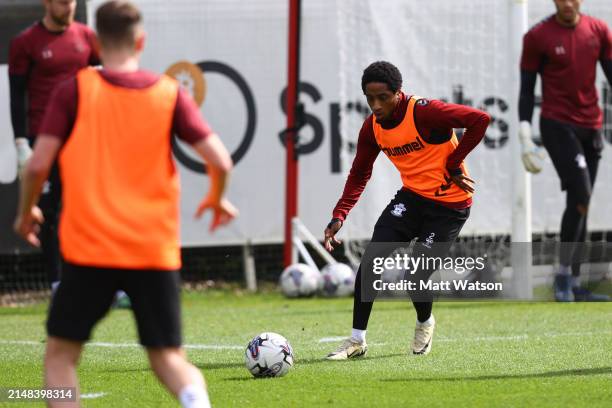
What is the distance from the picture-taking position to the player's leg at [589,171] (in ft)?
34.8

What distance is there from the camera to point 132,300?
177 inches

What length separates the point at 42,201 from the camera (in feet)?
30.9

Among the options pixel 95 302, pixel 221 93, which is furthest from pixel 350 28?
pixel 95 302

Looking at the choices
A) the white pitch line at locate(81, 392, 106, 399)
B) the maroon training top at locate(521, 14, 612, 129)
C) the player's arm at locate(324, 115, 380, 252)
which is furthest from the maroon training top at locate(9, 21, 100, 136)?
the maroon training top at locate(521, 14, 612, 129)

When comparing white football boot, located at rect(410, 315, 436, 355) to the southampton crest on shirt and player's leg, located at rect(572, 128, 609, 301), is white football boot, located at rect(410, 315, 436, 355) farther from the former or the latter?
player's leg, located at rect(572, 128, 609, 301)

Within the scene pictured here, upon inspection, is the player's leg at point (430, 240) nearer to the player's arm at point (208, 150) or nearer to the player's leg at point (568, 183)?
the player's leg at point (568, 183)

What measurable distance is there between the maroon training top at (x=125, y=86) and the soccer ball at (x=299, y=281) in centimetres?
A: 747

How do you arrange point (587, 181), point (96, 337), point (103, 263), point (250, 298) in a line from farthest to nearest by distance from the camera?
point (250, 298) → point (587, 181) → point (96, 337) → point (103, 263)

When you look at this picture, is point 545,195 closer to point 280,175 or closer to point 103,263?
point 280,175

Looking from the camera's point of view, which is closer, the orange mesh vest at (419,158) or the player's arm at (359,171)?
the orange mesh vest at (419,158)

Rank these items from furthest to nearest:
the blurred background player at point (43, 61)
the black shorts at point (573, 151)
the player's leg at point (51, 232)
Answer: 1. the black shorts at point (573, 151)
2. the player's leg at point (51, 232)
3. the blurred background player at point (43, 61)

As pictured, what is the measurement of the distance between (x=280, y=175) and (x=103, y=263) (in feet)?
27.7

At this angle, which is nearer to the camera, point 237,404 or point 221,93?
point 237,404

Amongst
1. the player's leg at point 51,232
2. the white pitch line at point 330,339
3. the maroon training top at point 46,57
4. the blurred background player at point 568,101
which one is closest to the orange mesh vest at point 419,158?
the white pitch line at point 330,339
